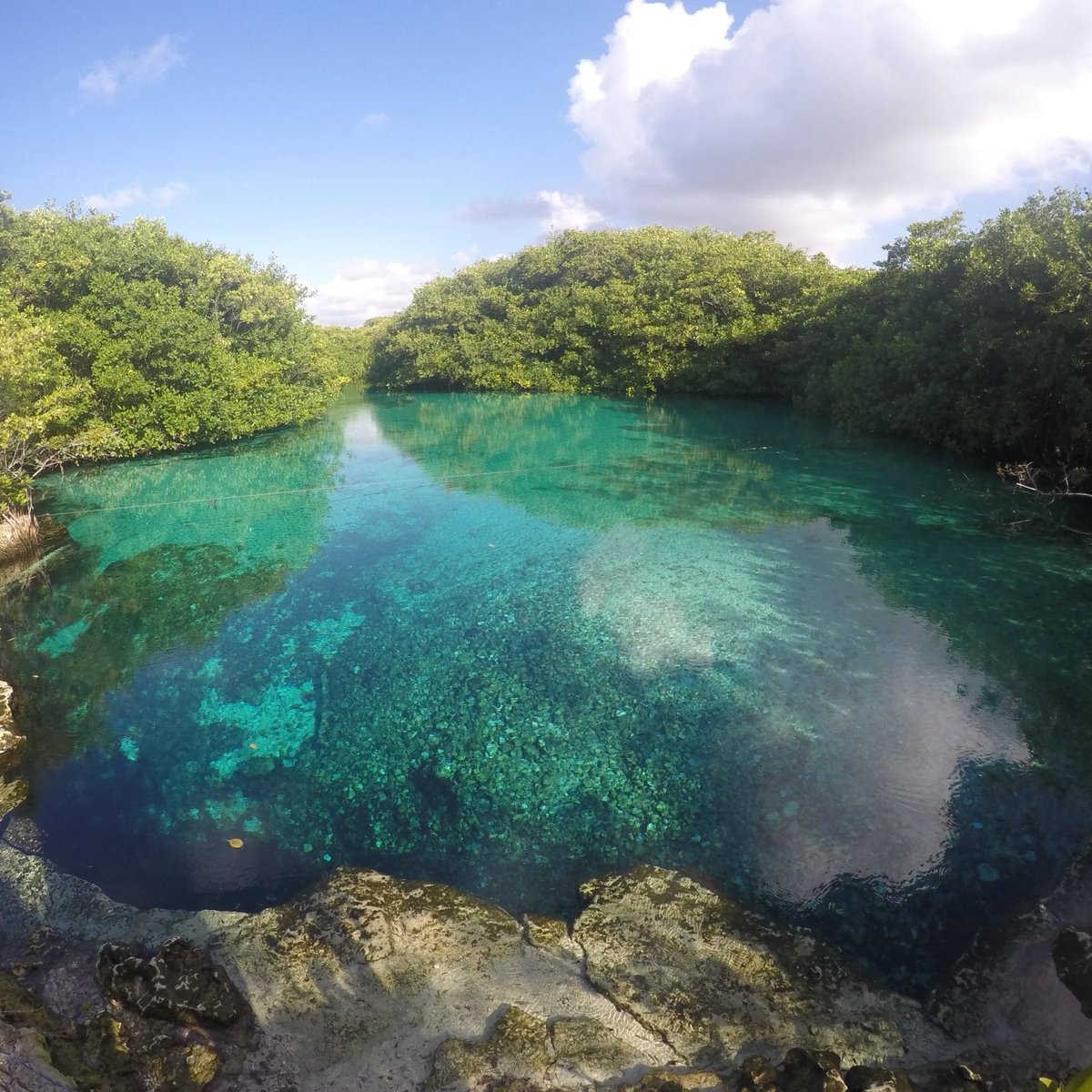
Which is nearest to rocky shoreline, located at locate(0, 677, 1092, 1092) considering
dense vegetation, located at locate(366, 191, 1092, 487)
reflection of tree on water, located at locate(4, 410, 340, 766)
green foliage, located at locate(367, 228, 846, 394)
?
reflection of tree on water, located at locate(4, 410, 340, 766)

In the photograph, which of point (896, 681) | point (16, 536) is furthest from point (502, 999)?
point (16, 536)

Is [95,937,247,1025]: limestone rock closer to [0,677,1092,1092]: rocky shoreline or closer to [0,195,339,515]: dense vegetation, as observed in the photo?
[0,677,1092,1092]: rocky shoreline

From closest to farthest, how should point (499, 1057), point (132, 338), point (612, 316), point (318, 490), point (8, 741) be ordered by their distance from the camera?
point (499, 1057)
point (8, 741)
point (318, 490)
point (132, 338)
point (612, 316)

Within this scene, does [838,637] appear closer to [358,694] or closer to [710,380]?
[358,694]

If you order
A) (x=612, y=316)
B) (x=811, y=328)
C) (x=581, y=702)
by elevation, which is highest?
(x=612, y=316)

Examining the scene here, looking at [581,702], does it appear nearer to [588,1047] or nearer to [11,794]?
[588,1047]

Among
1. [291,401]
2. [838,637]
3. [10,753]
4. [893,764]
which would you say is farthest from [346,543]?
[291,401]

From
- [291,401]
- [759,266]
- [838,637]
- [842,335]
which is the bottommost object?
[838,637]

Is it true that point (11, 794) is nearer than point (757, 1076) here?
No
